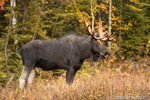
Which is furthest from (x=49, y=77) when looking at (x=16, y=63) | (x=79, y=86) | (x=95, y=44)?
(x=79, y=86)

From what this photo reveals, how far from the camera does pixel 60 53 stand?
20.3 feet

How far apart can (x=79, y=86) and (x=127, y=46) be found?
402 inches

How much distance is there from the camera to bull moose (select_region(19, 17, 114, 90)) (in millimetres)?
5954

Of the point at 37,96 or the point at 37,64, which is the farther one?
the point at 37,64

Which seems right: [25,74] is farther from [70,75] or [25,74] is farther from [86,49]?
[86,49]

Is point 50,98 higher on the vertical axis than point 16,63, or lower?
higher

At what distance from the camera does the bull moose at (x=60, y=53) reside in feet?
19.5

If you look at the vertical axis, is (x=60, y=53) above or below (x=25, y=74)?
above

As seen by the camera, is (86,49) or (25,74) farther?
(86,49)

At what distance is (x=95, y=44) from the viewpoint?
6.12m

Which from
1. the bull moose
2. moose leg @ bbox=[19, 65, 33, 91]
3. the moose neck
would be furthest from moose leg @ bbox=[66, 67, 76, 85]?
moose leg @ bbox=[19, 65, 33, 91]

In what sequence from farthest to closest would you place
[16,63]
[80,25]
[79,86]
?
[80,25], [16,63], [79,86]

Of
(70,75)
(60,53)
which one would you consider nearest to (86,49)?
(60,53)

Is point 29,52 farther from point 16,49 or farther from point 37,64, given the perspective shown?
point 16,49
